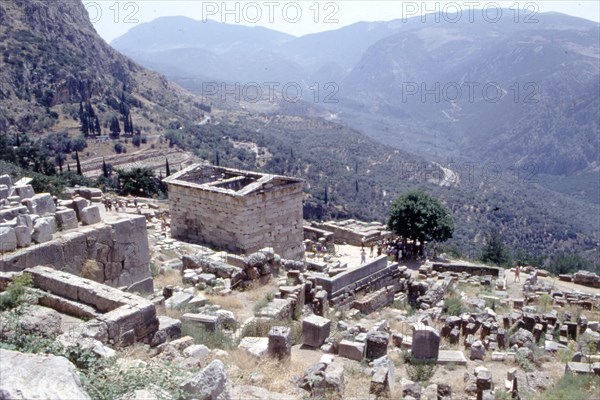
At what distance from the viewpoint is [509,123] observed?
17350 centimetres

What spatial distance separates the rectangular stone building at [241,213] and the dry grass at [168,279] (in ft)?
12.8

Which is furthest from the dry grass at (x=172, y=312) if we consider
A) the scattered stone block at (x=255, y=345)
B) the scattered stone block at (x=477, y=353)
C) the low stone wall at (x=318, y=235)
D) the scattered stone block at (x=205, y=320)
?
the low stone wall at (x=318, y=235)

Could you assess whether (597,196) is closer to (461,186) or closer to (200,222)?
(461,186)

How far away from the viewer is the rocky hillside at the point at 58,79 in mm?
68750

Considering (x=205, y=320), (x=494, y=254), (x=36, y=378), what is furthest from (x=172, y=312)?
(x=494, y=254)

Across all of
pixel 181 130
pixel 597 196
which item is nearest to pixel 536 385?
pixel 181 130

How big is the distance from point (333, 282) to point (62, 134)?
200 ft

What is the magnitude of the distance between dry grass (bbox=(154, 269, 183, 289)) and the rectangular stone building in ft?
12.8

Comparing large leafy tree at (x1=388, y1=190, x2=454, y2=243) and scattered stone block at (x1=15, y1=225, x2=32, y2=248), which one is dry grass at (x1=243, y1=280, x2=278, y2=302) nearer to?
scattered stone block at (x1=15, y1=225, x2=32, y2=248)

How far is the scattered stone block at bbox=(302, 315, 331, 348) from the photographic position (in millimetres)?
9719

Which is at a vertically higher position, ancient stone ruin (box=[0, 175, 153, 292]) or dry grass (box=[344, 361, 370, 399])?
ancient stone ruin (box=[0, 175, 153, 292])

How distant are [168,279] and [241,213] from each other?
462 centimetres

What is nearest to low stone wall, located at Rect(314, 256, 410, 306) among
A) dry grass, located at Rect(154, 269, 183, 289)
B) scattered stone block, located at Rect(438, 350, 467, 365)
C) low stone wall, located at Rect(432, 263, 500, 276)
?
dry grass, located at Rect(154, 269, 183, 289)

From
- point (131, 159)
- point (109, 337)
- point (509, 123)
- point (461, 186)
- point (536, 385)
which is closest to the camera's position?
point (109, 337)
